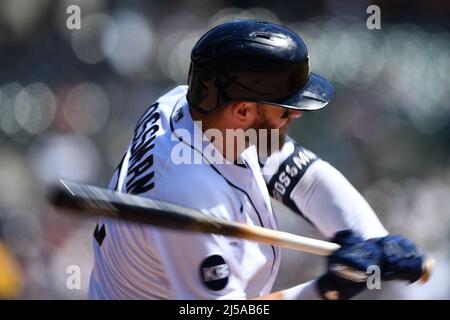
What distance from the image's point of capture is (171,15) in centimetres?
793

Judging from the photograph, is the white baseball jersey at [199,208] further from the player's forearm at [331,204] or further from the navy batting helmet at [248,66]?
the navy batting helmet at [248,66]

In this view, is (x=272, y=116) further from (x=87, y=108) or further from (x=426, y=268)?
(x=87, y=108)

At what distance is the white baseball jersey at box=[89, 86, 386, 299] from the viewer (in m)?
2.95

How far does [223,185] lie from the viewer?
3.05 metres

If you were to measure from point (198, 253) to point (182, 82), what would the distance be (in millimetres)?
4515

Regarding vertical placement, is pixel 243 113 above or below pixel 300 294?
above

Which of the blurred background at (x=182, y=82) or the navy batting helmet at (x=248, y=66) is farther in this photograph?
the blurred background at (x=182, y=82)

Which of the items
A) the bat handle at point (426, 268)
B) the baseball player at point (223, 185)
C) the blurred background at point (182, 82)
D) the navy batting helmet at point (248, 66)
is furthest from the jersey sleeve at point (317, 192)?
the blurred background at point (182, 82)

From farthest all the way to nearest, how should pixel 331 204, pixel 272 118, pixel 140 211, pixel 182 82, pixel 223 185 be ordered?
pixel 182 82 < pixel 331 204 < pixel 272 118 < pixel 223 185 < pixel 140 211

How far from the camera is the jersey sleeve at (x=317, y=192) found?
134 inches

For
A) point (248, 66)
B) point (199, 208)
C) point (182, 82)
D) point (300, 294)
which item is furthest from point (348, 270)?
point (182, 82)

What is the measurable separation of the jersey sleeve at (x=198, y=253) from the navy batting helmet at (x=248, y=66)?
0.31 metres

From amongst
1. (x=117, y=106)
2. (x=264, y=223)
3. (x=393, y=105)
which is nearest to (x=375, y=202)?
(x=393, y=105)
